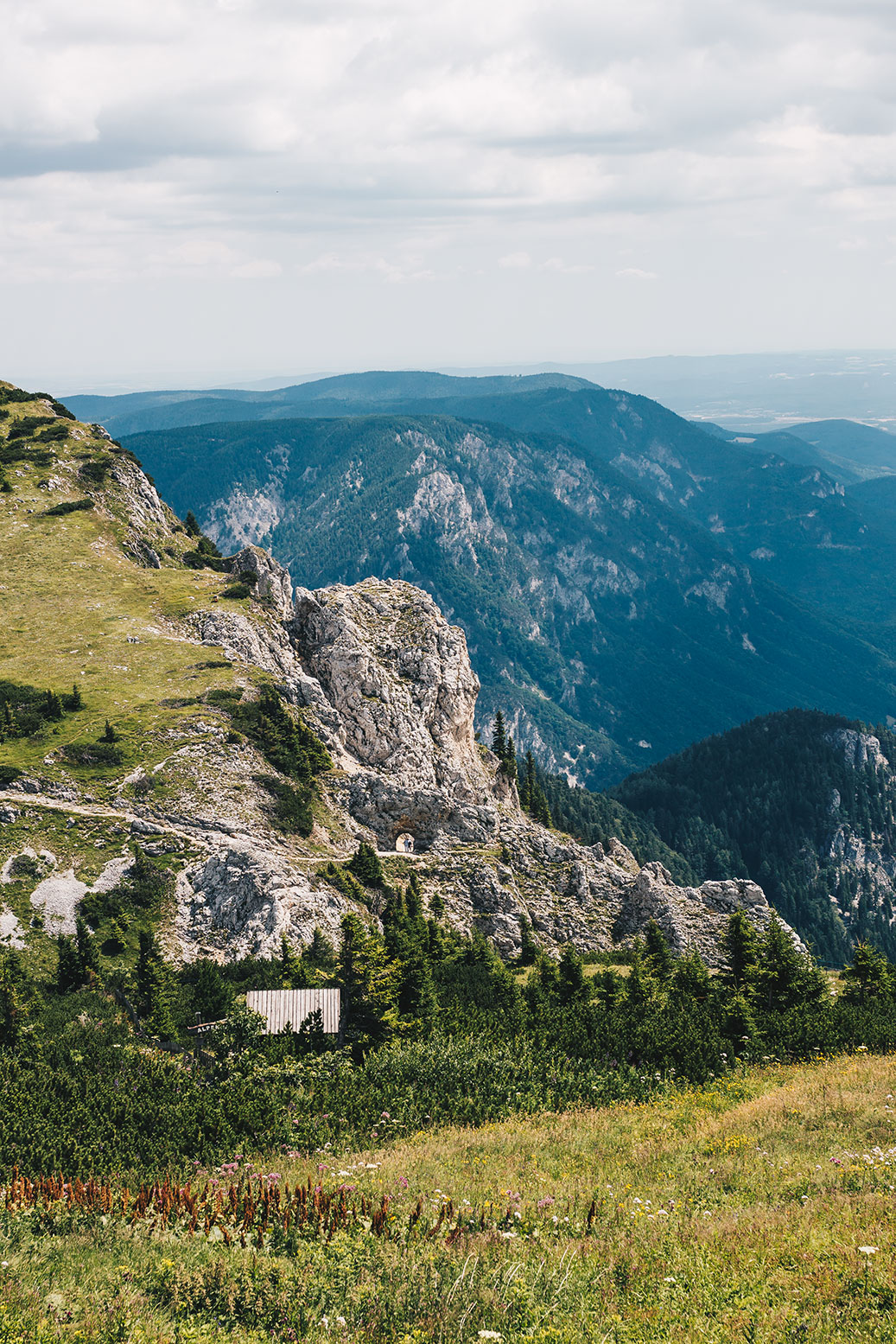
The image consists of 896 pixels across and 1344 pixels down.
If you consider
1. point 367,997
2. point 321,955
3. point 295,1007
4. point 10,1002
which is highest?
point 367,997

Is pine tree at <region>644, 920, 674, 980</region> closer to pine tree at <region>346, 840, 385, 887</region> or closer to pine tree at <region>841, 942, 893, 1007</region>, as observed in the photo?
pine tree at <region>841, 942, 893, 1007</region>

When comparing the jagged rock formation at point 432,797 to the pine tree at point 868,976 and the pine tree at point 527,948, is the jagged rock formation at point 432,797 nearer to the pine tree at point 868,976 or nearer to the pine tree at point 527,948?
the pine tree at point 527,948

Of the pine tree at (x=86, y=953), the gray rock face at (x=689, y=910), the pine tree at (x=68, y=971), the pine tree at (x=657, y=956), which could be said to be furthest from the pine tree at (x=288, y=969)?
the gray rock face at (x=689, y=910)

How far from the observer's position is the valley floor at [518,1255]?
16.4 metres

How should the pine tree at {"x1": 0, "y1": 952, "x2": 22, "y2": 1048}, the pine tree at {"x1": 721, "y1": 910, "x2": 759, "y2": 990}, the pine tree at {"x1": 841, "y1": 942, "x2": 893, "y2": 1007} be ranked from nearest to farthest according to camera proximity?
the pine tree at {"x1": 0, "y1": 952, "x2": 22, "y2": 1048} < the pine tree at {"x1": 721, "y1": 910, "x2": 759, "y2": 990} < the pine tree at {"x1": 841, "y1": 942, "x2": 893, "y2": 1007}

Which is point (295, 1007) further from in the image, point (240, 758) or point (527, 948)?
point (527, 948)

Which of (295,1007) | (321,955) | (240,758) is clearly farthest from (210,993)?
(240,758)

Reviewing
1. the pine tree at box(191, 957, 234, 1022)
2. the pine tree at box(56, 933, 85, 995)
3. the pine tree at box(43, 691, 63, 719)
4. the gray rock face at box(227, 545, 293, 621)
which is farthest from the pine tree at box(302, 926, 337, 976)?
the gray rock face at box(227, 545, 293, 621)

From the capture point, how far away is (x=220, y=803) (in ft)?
289

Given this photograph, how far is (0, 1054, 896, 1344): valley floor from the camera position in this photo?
16438 millimetres

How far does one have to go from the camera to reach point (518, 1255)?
19.5 m

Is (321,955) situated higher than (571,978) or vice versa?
Result: (321,955)

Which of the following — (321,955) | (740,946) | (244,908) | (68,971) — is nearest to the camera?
(68,971)

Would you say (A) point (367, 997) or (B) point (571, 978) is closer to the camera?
(A) point (367, 997)
